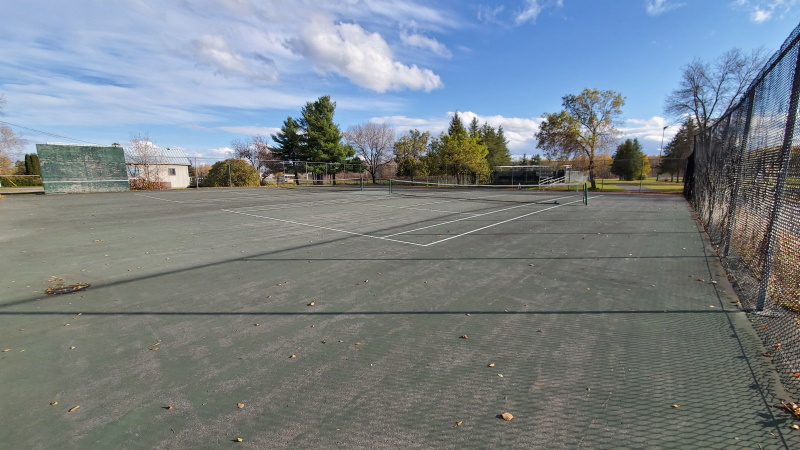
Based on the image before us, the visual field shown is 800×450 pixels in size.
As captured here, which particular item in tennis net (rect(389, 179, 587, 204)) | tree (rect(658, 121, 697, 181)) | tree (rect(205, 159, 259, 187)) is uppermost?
tree (rect(658, 121, 697, 181))

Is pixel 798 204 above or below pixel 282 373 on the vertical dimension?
above

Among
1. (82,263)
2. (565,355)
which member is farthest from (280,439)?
(82,263)

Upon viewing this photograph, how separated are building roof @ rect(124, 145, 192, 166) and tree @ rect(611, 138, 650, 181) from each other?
62.0 meters

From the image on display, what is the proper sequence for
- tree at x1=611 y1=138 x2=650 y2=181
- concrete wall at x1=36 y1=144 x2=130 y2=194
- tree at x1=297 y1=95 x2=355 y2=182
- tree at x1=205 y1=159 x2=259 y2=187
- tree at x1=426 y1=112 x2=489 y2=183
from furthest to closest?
1. tree at x1=611 y1=138 x2=650 y2=181
2. tree at x1=297 y1=95 x2=355 y2=182
3. tree at x1=426 y1=112 x2=489 y2=183
4. tree at x1=205 y1=159 x2=259 y2=187
5. concrete wall at x1=36 y1=144 x2=130 y2=194

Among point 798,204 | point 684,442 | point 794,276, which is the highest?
point 798,204

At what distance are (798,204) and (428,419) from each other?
479 centimetres

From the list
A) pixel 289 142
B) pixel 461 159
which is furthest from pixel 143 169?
pixel 461 159

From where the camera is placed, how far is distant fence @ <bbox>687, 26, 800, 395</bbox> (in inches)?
153

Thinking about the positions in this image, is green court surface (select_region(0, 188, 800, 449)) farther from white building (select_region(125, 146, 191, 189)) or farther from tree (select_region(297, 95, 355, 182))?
tree (select_region(297, 95, 355, 182))

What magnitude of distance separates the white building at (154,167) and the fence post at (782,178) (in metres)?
39.5

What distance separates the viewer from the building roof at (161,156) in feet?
112

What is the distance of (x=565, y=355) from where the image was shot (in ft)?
10.9

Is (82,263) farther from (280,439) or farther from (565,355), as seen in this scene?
(565,355)

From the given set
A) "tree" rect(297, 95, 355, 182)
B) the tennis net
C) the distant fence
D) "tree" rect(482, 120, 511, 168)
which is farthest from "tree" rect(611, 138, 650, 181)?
the distant fence
